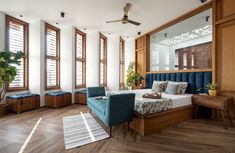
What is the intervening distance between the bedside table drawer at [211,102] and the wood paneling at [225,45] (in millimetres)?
509

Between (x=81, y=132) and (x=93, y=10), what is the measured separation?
3.43 m

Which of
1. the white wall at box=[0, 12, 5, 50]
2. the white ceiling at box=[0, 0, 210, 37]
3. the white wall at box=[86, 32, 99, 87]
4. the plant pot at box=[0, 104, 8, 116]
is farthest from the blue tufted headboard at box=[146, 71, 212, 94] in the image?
the white wall at box=[0, 12, 5, 50]

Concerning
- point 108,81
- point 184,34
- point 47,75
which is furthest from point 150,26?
point 47,75

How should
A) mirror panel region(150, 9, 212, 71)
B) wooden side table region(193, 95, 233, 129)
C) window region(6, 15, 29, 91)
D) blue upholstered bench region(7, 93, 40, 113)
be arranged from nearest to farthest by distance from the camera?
wooden side table region(193, 95, 233, 129) < blue upholstered bench region(7, 93, 40, 113) < mirror panel region(150, 9, 212, 71) < window region(6, 15, 29, 91)

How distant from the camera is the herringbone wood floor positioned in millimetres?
2277

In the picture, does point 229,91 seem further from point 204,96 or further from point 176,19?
point 176,19

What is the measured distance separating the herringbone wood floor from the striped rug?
120 millimetres

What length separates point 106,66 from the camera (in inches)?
295

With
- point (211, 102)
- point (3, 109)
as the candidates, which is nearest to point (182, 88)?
point (211, 102)

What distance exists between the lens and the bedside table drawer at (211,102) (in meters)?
3.13

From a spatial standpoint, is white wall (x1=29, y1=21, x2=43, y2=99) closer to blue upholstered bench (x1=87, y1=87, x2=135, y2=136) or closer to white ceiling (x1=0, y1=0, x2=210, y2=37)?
white ceiling (x1=0, y1=0, x2=210, y2=37)

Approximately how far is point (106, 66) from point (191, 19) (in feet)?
14.2

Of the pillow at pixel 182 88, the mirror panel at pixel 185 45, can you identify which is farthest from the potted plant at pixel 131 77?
the pillow at pixel 182 88

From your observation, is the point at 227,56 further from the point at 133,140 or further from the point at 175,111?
the point at 133,140
